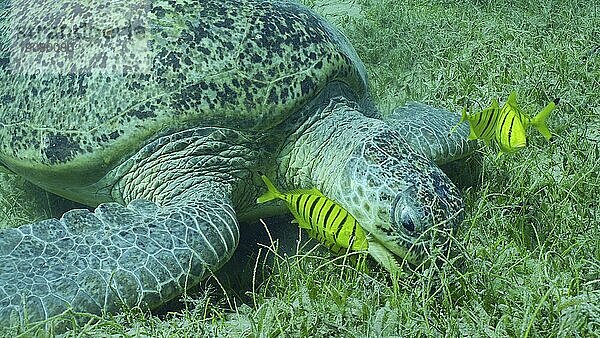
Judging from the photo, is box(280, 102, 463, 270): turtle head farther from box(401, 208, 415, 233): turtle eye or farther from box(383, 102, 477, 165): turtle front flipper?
box(383, 102, 477, 165): turtle front flipper

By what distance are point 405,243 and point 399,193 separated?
0.23 m

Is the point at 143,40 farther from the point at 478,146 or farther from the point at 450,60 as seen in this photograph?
the point at 450,60

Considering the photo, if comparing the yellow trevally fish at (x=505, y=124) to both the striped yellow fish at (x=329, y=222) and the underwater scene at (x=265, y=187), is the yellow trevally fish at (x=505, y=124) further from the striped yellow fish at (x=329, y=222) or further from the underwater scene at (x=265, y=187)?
the striped yellow fish at (x=329, y=222)

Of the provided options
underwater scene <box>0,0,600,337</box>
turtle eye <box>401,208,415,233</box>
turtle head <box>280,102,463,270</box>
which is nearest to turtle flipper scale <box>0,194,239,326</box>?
underwater scene <box>0,0,600,337</box>

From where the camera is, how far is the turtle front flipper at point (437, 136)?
374 centimetres

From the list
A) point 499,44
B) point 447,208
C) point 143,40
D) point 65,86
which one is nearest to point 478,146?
point 447,208

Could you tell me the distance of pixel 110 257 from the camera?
2600mm

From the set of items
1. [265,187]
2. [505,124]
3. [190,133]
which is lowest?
[265,187]

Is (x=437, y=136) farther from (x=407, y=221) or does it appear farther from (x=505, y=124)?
(x=407, y=221)

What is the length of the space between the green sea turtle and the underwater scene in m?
0.01

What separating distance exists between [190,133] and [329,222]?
106cm

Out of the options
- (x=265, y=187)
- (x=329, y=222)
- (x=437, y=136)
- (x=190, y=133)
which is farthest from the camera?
(x=437, y=136)

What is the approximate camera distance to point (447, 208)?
275 centimetres

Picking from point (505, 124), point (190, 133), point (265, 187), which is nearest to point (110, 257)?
point (190, 133)
